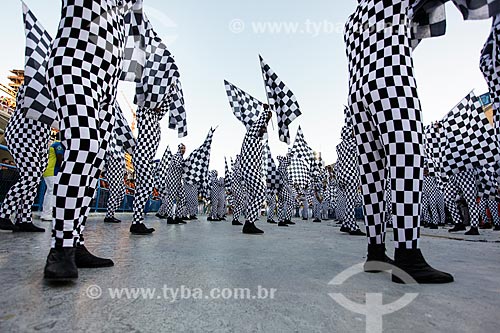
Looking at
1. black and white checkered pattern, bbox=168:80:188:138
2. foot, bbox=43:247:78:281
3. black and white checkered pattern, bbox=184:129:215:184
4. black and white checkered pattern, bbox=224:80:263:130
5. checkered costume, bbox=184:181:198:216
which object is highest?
black and white checkered pattern, bbox=224:80:263:130

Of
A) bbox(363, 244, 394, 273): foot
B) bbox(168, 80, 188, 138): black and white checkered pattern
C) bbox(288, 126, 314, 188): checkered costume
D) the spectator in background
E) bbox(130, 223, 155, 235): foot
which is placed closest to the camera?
bbox(363, 244, 394, 273): foot

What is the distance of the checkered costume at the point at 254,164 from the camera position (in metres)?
4.26

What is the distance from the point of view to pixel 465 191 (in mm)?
5422

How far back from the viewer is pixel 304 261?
1.73 metres

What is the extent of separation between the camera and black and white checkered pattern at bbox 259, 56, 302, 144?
16.5 ft

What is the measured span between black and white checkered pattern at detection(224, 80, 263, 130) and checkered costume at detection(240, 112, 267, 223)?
1576mm

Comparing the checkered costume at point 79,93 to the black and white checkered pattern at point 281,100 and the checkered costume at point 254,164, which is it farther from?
the black and white checkered pattern at point 281,100

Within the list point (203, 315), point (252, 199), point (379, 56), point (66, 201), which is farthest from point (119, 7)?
point (252, 199)

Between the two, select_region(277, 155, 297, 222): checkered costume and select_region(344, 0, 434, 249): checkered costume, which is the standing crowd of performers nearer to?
select_region(344, 0, 434, 249): checkered costume

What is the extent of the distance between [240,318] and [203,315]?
0.11 meters

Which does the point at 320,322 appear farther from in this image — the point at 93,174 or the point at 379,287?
the point at 93,174

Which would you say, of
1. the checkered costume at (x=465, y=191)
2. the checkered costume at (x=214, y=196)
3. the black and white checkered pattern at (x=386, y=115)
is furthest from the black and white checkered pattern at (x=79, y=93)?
the checkered costume at (x=214, y=196)

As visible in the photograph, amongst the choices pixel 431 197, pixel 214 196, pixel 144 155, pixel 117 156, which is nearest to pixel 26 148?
pixel 144 155

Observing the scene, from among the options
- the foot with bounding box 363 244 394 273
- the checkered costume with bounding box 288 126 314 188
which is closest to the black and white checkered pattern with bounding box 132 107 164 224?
the foot with bounding box 363 244 394 273
